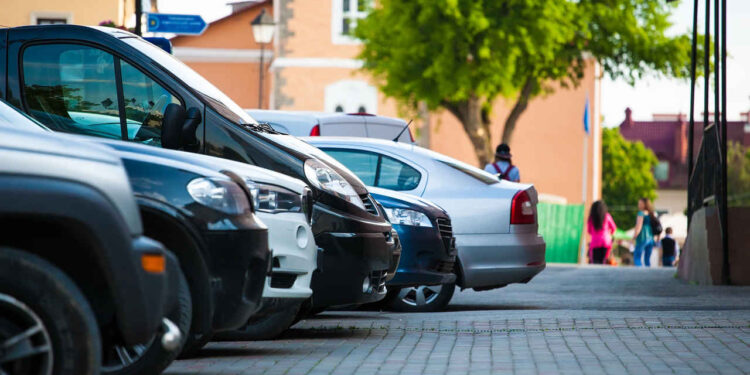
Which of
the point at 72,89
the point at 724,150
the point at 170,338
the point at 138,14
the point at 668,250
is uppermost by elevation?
the point at 138,14

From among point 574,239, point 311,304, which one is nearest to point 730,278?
point 311,304

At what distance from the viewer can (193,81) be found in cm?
938

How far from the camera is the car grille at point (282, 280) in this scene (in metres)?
7.93

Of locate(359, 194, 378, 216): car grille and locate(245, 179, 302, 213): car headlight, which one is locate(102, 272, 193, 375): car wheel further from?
locate(359, 194, 378, 216): car grille

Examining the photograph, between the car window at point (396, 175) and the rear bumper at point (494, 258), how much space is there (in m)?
0.65

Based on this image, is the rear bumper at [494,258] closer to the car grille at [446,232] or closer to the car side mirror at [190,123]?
the car grille at [446,232]

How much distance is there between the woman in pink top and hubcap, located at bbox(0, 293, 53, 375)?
22.4 meters

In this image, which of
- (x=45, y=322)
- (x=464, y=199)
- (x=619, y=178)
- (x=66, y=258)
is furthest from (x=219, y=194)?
(x=619, y=178)

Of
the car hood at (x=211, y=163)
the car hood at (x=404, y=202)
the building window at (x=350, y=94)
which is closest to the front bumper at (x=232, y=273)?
the car hood at (x=211, y=163)

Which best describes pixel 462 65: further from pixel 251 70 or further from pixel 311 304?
pixel 311 304

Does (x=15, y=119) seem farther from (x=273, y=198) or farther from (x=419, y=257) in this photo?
(x=419, y=257)

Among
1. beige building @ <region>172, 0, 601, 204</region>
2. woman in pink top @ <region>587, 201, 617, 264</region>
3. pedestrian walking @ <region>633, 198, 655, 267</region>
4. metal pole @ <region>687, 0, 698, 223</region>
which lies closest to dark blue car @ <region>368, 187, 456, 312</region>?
metal pole @ <region>687, 0, 698, 223</region>

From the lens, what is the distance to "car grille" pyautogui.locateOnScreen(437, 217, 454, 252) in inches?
456

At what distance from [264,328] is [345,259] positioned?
27.9 inches
